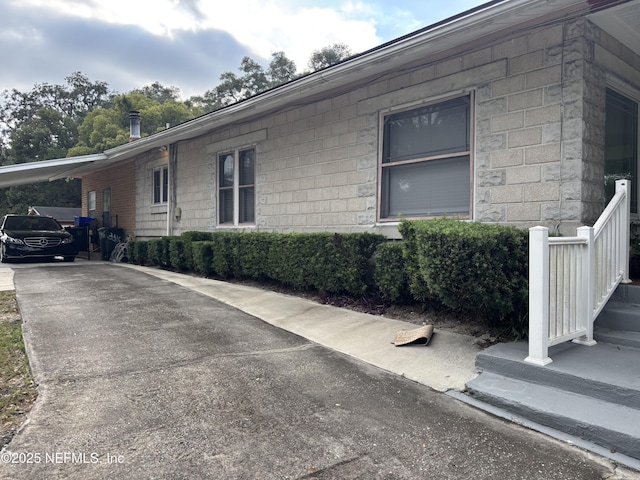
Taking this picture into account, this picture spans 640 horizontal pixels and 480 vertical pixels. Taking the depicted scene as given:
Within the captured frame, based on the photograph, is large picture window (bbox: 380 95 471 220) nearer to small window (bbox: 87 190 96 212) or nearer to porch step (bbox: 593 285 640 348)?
porch step (bbox: 593 285 640 348)

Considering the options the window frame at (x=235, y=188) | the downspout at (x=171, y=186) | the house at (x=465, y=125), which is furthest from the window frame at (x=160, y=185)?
the house at (x=465, y=125)

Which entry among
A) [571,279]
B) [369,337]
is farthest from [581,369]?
[369,337]

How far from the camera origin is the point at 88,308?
6.21 meters

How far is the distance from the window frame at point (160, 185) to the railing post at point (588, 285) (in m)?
11.0

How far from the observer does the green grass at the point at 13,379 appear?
2.96m

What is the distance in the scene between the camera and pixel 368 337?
4.93 m

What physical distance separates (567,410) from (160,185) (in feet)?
40.5

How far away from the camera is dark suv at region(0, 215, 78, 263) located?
12844 millimetres

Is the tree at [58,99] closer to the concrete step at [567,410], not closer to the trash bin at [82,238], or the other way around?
the trash bin at [82,238]

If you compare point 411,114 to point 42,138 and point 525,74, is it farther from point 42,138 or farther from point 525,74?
point 42,138

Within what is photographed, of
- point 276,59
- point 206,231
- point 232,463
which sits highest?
point 276,59

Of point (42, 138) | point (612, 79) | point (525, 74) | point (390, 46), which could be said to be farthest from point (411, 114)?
point (42, 138)

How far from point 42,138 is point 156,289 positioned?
3750 centimetres

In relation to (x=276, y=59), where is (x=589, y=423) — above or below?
below
